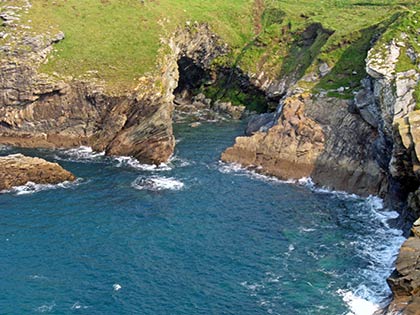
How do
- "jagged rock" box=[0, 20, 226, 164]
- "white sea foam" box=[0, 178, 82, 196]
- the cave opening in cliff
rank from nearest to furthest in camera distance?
"white sea foam" box=[0, 178, 82, 196] → "jagged rock" box=[0, 20, 226, 164] → the cave opening in cliff

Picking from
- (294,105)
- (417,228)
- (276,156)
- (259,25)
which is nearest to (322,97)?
(294,105)

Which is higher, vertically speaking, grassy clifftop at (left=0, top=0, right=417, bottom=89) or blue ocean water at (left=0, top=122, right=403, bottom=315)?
grassy clifftop at (left=0, top=0, right=417, bottom=89)

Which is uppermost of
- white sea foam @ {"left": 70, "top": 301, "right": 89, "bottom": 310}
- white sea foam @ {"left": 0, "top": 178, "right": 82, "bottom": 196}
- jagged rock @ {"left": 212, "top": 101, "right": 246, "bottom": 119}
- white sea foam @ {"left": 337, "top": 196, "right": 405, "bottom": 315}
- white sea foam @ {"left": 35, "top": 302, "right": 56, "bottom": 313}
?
white sea foam @ {"left": 337, "top": 196, "right": 405, "bottom": 315}

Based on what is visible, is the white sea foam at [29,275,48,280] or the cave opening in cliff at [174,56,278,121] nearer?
the white sea foam at [29,275,48,280]

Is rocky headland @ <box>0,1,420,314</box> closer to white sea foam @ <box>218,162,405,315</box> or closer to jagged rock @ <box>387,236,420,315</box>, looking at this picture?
jagged rock @ <box>387,236,420,315</box>

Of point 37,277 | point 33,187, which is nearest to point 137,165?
point 33,187

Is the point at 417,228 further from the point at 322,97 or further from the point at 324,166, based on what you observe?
the point at 322,97

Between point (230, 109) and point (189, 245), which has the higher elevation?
point (230, 109)

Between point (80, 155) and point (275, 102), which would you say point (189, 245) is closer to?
point (80, 155)

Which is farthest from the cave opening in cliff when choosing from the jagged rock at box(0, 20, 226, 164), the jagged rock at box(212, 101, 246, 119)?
the jagged rock at box(0, 20, 226, 164)
